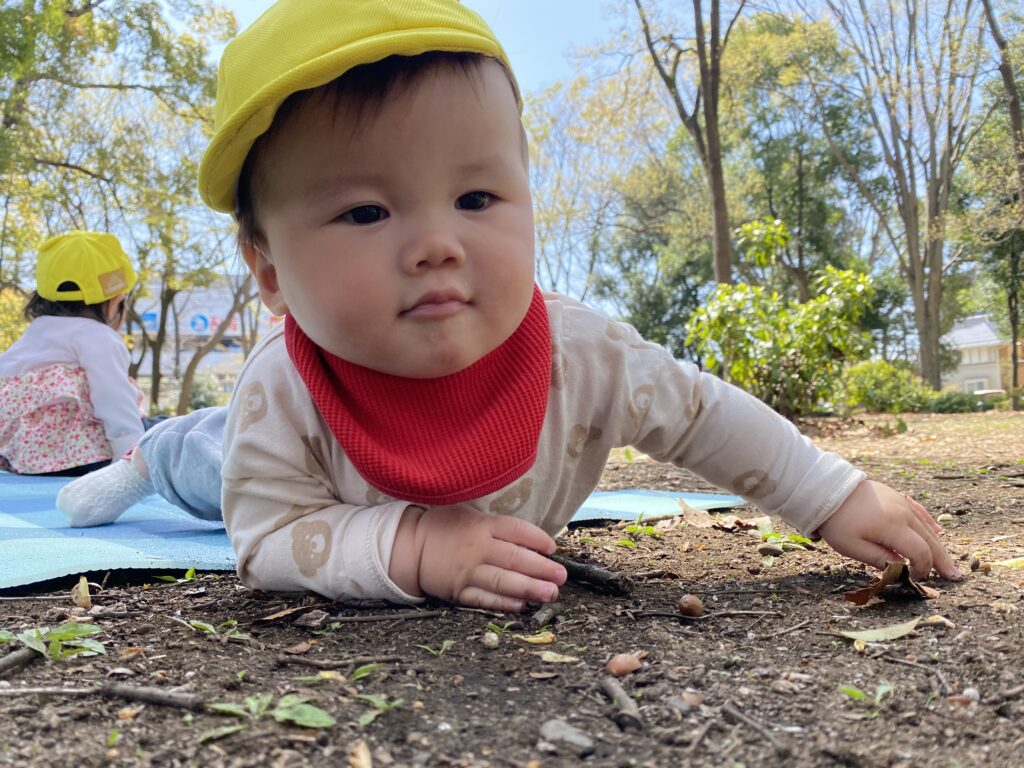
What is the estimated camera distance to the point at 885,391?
12.0 metres

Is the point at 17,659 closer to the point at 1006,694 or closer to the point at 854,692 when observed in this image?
the point at 854,692

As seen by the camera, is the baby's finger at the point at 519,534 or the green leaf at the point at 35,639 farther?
the baby's finger at the point at 519,534

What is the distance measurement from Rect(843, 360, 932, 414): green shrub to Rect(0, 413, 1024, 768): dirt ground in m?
10.3

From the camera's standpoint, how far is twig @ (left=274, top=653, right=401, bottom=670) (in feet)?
3.82

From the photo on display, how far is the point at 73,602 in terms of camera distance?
5.52ft

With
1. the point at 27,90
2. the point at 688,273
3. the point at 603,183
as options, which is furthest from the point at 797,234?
the point at 27,90

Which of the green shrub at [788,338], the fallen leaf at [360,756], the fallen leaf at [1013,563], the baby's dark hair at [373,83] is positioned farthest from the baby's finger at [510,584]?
the green shrub at [788,338]

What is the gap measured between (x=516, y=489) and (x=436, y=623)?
1.52 feet

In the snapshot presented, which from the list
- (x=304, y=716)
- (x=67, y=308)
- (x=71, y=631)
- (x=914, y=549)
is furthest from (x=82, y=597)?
(x=67, y=308)

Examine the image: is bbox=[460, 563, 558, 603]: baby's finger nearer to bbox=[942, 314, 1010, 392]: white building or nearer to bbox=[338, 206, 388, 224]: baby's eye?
bbox=[338, 206, 388, 224]: baby's eye

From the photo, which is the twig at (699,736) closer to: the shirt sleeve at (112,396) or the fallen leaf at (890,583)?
the fallen leaf at (890,583)

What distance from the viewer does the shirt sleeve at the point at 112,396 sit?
14.3 feet

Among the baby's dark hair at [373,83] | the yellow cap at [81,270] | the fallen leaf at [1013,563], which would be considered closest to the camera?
the baby's dark hair at [373,83]

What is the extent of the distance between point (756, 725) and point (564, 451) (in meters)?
0.93
